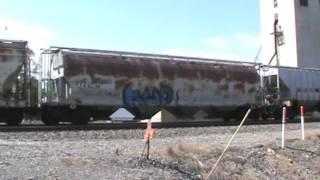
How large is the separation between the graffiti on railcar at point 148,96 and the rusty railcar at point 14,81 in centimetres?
508

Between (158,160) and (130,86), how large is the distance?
16180 mm

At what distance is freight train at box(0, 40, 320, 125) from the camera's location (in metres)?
25.9

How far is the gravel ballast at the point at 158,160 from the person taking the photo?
11.0 m

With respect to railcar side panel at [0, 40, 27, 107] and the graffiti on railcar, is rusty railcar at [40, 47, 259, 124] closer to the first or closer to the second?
the graffiti on railcar

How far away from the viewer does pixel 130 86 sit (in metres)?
28.7

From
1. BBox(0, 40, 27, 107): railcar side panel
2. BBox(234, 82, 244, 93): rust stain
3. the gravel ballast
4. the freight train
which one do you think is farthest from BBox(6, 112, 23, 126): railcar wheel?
BBox(234, 82, 244, 93): rust stain

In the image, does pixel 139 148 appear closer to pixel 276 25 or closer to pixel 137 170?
pixel 137 170

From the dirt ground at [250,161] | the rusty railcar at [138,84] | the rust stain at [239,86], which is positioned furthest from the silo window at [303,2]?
the dirt ground at [250,161]

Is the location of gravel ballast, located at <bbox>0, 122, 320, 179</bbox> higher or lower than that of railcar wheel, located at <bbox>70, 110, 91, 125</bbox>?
lower

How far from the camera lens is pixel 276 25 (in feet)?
234

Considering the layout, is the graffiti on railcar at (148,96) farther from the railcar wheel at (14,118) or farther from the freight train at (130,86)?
→ the railcar wheel at (14,118)

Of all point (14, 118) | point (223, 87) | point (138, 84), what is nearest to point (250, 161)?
point (14, 118)

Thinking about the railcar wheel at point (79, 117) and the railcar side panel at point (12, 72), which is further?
the railcar wheel at point (79, 117)

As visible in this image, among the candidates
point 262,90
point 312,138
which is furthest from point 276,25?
point 312,138
